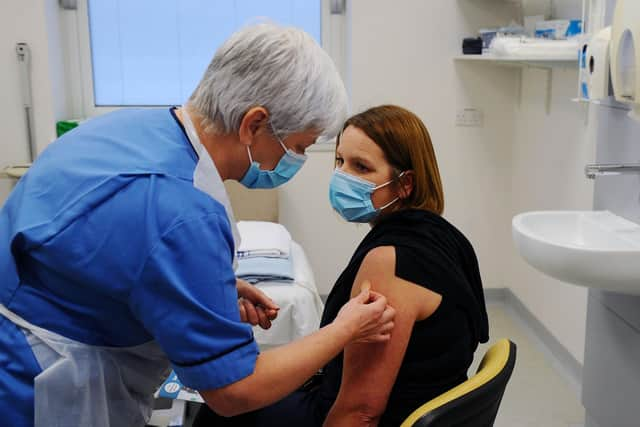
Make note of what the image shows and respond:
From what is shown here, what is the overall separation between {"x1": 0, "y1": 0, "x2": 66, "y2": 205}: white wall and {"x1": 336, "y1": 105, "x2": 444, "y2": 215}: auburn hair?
7.79ft

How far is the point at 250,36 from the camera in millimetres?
1165

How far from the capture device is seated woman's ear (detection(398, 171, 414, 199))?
1.54m

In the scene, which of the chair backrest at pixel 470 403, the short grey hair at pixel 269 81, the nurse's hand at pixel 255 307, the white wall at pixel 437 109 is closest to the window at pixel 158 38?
the white wall at pixel 437 109

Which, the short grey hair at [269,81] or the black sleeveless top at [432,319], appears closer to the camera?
the short grey hair at [269,81]

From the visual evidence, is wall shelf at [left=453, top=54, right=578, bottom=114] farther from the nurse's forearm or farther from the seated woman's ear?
the nurse's forearm

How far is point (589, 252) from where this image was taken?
5.11ft

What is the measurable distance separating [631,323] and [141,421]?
1.32 m

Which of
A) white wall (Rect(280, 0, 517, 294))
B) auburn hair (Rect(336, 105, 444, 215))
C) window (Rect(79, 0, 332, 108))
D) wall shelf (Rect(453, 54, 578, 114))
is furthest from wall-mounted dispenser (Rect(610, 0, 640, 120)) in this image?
window (Rect(79, 0, 332, 108))

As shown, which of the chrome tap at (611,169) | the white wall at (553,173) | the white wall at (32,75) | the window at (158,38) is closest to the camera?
the chrome tap at (611,169)

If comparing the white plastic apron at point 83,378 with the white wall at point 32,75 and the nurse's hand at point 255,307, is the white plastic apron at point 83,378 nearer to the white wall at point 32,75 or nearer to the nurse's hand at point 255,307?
the nurse's hand at point 255,307

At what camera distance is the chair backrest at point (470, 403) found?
1.11 m

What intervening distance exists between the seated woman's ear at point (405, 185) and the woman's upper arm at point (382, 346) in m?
0.25

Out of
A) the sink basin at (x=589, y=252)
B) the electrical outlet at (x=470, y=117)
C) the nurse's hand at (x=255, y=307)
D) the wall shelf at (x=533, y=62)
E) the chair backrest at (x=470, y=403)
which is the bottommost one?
the chair backrest at (x=470, y=403)

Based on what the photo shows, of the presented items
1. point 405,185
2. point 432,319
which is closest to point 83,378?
point 432,319
